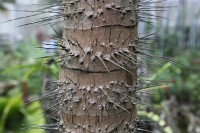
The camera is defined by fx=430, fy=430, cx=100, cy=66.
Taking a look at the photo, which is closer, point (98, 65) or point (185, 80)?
→ point (98, 65)

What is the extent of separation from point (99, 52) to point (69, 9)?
195 mm

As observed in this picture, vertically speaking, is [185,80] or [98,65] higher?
[98,65]

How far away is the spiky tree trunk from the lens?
1470 millimetres

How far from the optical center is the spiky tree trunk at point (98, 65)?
147 cm

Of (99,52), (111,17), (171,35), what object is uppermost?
(111,17)

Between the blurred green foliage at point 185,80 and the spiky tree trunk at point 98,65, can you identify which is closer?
the spiky tree trunk at point 98,65

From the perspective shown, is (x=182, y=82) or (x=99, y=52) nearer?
(x=99, y=52)

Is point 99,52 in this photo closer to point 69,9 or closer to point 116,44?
point 116,44

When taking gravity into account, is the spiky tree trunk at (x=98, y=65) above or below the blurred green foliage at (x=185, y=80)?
above

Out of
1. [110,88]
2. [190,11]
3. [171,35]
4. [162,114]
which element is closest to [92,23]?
[110,88]

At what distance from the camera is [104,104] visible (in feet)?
4.89

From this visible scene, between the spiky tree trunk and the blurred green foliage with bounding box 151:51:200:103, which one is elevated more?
the spiky tree trunk

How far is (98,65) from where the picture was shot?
4.83 ft

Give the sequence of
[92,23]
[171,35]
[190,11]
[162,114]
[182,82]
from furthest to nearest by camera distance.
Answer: [190,11], [171,35], [182,82], [162,114], [92,23]
